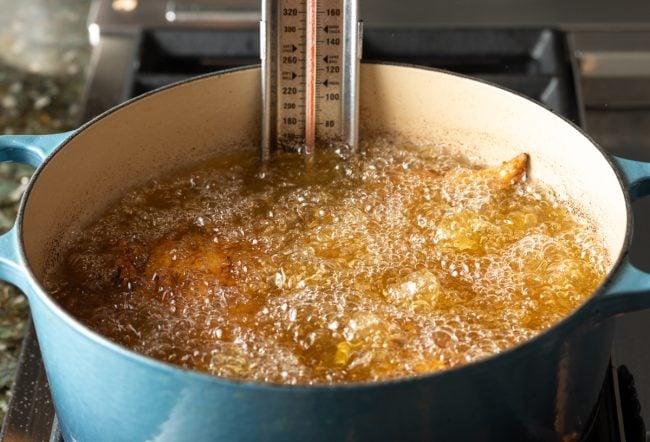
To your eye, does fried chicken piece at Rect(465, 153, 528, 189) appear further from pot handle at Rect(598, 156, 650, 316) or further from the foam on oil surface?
pot handle at Rect(598, 156, 650, 316)

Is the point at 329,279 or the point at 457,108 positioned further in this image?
the point at 457,108

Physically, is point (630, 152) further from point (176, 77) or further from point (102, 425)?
point (102, 425)

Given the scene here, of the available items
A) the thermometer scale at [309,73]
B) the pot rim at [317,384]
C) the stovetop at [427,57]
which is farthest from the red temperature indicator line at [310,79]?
the pot rim at [317,384]

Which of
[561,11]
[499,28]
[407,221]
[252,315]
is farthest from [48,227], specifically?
[561,11]

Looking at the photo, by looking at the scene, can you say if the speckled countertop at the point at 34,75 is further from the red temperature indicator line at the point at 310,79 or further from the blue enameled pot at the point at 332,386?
the red temperature indicator line at the point at 310,79

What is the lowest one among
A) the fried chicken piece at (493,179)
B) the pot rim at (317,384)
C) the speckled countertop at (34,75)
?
the speckled countertop at (34,75)

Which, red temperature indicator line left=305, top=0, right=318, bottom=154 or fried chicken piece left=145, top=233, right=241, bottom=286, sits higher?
Result: red temperature indicator line left=305, top=0, right=318, bottom=154

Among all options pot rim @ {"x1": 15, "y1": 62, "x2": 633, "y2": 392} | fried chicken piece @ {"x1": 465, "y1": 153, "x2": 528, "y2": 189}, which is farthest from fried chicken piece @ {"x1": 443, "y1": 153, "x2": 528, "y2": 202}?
pot rim @ {"x1": 15, "y1": 62, "x2": 633, "y2": 392}
